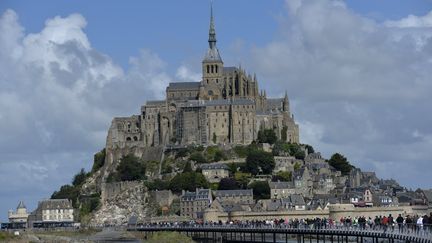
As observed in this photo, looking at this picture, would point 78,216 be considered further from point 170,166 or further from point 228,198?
point 228,198

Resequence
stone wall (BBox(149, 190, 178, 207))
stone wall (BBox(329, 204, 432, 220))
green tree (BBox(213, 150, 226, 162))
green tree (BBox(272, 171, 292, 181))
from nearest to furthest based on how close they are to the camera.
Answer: stone wall (BBox(329, 204, 432, 220)), stone wall (BBox(149, 190, 178, 207)), green tree (BBox(272, 171, 292, 181)), green tree (BBox(213, 150, 226, 162))

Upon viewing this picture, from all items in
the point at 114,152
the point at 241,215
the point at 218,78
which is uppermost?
the point at 218,78

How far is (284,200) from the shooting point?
4523 inches

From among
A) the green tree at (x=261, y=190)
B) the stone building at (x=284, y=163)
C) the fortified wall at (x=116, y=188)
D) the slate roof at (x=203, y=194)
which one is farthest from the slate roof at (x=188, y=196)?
the stone building at (x=284, y=163)

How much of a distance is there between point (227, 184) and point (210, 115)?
1557 cm

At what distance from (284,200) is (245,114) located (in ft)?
77.9

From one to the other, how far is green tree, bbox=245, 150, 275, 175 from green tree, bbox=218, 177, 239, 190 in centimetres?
396

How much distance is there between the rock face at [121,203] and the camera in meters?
128

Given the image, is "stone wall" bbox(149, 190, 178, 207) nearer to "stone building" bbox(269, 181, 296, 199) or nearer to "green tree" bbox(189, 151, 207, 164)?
"green tree" bbox(189, 151, 207, 164)

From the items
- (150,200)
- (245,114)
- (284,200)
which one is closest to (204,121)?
(245,114)

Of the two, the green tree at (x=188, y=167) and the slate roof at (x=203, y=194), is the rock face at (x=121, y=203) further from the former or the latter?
the slate roof at (x=203, y=194)

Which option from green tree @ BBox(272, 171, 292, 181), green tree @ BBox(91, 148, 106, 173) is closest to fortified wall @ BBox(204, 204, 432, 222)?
green tree @ BBox(272, 171, 292, 181)

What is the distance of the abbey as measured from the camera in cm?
13675

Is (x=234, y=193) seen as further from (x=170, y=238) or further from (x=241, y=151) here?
(x=170, y=238)
